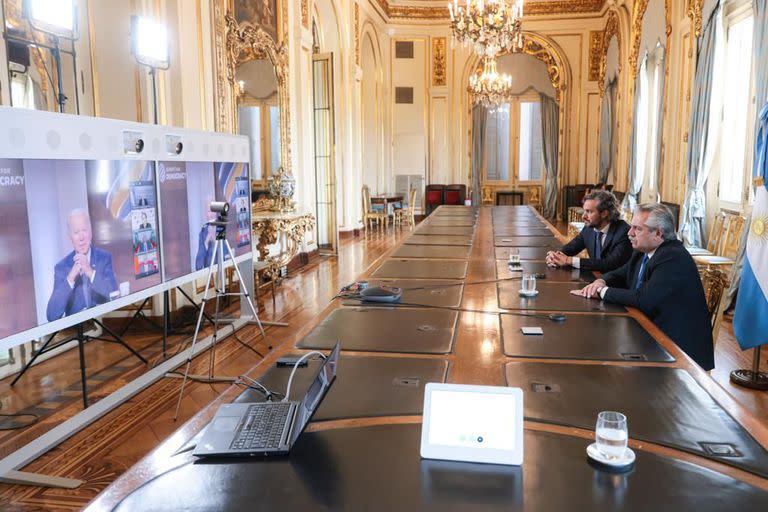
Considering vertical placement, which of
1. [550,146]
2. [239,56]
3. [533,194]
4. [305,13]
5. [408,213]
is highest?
[305,13]

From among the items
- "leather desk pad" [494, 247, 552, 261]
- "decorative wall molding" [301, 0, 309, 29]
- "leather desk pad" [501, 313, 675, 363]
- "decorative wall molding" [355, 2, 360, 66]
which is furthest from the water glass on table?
"decorative wall molding" [355, 2, 360, 66]

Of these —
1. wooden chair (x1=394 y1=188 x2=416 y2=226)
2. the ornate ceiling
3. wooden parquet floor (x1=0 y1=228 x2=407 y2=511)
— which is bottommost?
wooden parquet floor (x1=0 y1=228 x2=407 y2=511)

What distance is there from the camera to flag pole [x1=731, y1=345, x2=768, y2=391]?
3.74 m

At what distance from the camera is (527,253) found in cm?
448

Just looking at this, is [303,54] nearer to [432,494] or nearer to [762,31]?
[762,31]

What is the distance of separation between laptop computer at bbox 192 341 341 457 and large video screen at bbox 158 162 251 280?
270cm

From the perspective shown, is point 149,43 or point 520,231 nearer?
point 149,43

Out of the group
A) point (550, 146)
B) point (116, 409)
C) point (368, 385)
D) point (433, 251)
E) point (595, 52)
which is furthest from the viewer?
point (550, 146)

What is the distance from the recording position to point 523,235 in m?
5.59

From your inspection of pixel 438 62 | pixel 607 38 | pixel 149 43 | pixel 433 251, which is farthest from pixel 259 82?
pixel 607 38

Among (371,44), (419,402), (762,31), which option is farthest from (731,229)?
(371,44)

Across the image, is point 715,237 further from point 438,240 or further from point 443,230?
point 438,240

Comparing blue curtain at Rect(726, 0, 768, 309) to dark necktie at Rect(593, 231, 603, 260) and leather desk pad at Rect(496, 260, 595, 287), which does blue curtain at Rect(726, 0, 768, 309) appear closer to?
dark necktie at Rect(593, 231, 603, 260)

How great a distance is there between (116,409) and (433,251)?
7.77 feet
